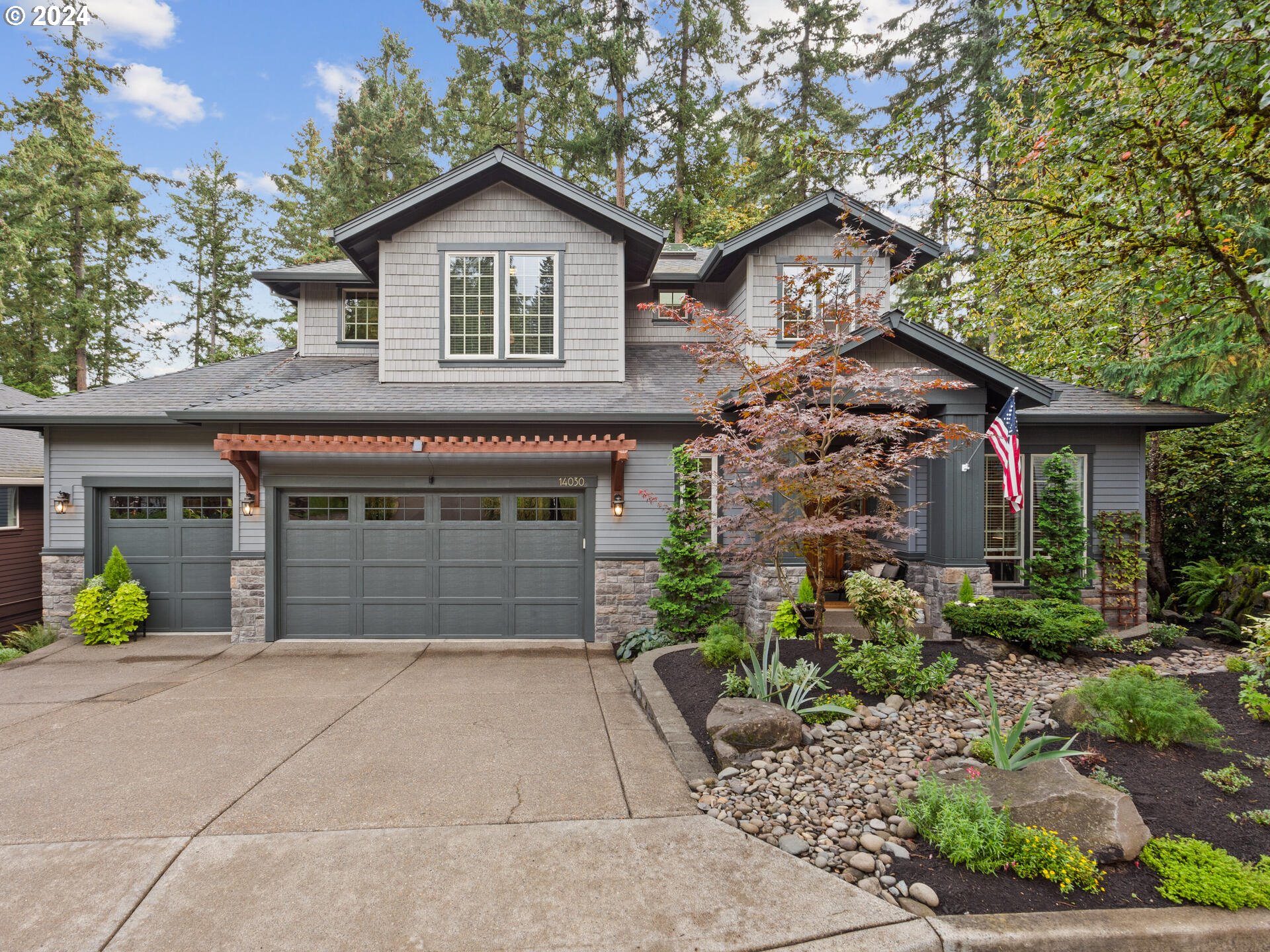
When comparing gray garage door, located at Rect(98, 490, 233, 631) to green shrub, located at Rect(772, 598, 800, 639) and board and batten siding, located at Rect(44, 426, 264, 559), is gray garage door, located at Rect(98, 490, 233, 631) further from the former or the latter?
green shrub, located at Rect(772, 598, 800, 639)

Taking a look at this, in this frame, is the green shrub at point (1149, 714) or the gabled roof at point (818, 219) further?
the gabled roof at point (818, 219)

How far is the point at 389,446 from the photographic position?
7.24 metres

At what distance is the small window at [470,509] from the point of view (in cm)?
793

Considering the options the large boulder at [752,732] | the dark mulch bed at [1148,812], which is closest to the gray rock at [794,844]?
the dark mulch bed at [1148,812]

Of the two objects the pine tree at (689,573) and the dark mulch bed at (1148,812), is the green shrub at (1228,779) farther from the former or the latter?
the pine tree at (689,573)

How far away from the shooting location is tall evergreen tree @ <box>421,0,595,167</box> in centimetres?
1518

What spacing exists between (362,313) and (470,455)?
4.04 m

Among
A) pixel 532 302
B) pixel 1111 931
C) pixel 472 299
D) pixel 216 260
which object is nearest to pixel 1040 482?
pixel 1111 931

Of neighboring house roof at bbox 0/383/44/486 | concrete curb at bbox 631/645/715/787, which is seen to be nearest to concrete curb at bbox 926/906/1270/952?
concrete curb at bbox 631/645/715/787

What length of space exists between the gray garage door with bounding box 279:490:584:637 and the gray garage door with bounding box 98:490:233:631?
3.88ft

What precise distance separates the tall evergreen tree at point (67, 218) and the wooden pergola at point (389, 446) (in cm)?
1249

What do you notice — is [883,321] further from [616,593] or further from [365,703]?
[365,703]

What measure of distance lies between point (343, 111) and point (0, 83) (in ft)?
25.9

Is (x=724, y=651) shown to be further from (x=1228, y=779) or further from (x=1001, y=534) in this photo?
(x=1001, y=534)
